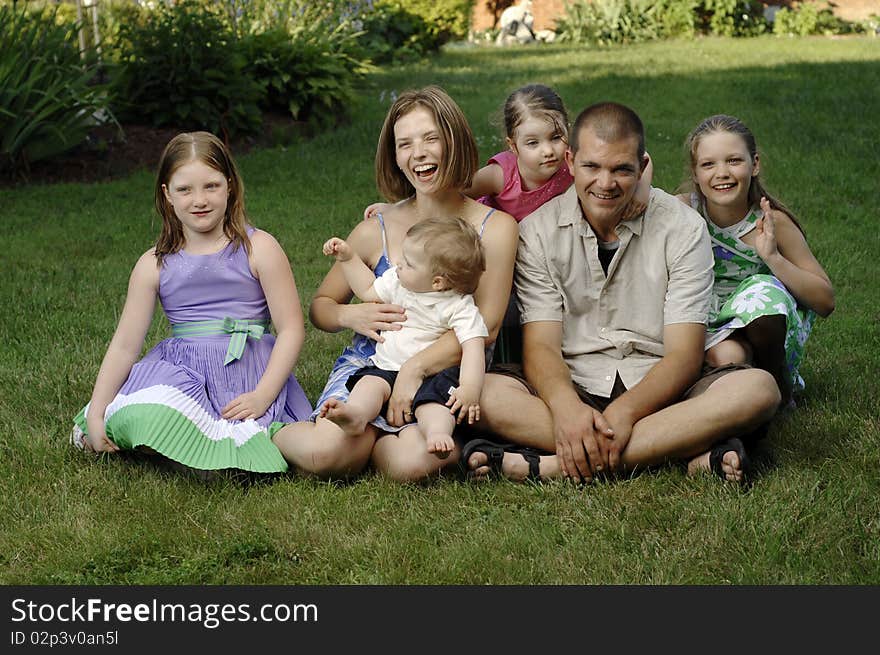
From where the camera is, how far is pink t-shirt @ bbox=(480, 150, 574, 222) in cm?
426

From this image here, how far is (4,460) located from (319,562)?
4.47ft

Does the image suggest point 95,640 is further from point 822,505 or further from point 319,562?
point 822,505

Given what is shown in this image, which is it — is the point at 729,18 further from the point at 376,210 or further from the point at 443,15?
the point at 376,210

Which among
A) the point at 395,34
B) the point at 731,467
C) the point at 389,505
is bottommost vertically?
the point at 389,505

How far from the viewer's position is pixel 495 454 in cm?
365

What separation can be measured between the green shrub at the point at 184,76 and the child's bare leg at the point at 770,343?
660 centimetres

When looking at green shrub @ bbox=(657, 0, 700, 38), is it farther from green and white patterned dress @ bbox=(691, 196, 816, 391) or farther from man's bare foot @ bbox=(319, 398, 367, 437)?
man's bare foot @ bbox=(319, 398, 367, 437)

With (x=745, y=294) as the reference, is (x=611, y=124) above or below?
above

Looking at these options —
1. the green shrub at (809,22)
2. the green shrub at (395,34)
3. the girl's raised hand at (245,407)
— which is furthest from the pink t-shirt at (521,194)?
the green shrub at (809,22)

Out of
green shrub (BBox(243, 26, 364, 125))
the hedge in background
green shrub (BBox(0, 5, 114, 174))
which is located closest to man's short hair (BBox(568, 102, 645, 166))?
green shrub (BBox(0, 5, 114, 174))

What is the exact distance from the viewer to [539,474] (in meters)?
3.62

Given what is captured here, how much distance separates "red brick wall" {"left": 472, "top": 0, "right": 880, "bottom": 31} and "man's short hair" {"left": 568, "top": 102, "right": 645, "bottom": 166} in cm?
1713

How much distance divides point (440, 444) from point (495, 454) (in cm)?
30

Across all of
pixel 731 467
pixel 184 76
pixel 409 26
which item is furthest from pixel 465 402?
pixel 409 26
